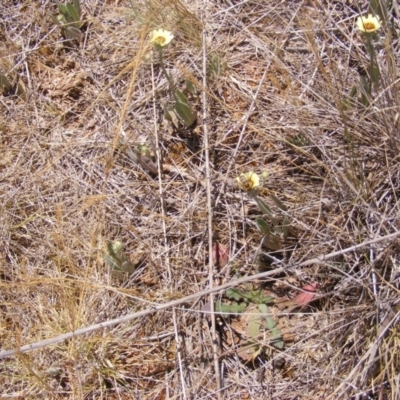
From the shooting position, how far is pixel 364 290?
62.2 inches

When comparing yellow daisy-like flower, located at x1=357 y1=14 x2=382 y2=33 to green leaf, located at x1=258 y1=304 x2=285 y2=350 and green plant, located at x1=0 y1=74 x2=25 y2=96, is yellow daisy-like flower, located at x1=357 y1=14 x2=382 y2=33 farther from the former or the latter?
green plant, located at x1=0 y1=74 x2=25 y2=96

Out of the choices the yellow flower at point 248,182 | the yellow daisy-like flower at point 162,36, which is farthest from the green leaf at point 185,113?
the yellow flower at point 248,182

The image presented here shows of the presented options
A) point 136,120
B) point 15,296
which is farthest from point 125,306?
point 136,120

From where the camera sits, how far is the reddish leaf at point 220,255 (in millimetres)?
1840

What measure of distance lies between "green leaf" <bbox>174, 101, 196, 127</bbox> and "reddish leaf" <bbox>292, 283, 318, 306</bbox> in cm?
73

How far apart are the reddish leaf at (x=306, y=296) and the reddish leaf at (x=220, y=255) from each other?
256mm

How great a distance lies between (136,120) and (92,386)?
Result: 0.98 metres

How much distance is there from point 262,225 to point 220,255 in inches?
8.0

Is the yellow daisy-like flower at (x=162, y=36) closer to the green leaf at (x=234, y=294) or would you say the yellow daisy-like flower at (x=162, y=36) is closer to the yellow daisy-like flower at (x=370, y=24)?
the yellow daisy-like flower at (x=370, y=24)

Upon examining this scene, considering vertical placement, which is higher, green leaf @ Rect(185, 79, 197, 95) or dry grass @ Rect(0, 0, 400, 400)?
green leaf @ Rect(185, 79, 197, 95)

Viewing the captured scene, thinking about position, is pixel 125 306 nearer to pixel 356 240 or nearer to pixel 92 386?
pixel 92 386

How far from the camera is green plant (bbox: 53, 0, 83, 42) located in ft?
7.83

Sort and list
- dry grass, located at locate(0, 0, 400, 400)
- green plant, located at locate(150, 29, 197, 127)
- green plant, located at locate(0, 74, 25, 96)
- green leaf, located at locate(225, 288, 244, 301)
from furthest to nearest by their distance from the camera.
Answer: green plant, located at locate(0, 74, 25, 96) < green plant, located at locate(150, 29, 197, 127) < green leaf, located at locate(225, 288, 244, 301) < dry grass, located at locate(0, 0, 400, 400)

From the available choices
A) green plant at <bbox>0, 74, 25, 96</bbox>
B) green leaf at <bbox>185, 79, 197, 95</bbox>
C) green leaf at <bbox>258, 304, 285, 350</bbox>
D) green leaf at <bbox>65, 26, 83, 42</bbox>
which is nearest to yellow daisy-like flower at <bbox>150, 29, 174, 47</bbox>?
green leaf at <bbox>185, 79, 197, 95</bbox>
